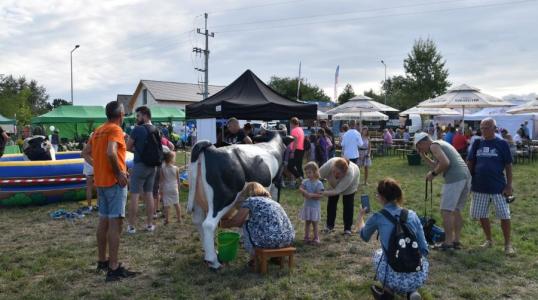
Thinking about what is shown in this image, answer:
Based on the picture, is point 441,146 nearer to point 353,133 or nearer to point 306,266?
point 306,266

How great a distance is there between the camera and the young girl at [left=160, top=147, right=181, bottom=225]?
746 cm

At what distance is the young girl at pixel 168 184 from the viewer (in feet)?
24.5

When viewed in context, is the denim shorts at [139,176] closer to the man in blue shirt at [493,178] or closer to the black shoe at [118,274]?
the black shoe at [118,274]

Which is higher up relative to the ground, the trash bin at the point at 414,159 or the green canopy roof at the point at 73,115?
the green canopy roof at the point at 73,115

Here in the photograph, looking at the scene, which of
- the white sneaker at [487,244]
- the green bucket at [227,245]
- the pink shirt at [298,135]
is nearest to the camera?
the green bucket at [227,245]

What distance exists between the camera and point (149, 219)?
6.92 m

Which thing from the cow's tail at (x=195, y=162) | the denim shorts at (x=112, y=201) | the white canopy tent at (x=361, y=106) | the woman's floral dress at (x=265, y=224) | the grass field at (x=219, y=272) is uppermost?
the white canopy tent at (x=361, y=106)

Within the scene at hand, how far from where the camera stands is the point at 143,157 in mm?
6523

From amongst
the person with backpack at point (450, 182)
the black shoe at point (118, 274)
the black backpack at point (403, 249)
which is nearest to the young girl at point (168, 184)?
the black shoe at point (118, 274)

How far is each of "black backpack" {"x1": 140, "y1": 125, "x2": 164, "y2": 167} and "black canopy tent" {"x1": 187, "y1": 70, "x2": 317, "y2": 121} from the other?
357 centimetres

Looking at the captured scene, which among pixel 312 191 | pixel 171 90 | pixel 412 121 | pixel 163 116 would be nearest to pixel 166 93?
pixel 171 90

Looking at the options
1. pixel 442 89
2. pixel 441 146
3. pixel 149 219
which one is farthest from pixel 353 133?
pixel 442 89

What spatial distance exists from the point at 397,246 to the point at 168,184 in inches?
186

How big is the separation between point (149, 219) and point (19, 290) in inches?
97.8
